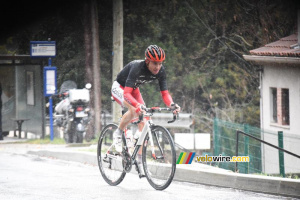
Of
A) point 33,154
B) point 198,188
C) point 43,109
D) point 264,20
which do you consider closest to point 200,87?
point 264,20

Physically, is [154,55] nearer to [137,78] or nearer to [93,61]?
[137,78]

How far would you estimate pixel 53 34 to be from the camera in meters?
30.0

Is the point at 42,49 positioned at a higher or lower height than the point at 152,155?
higher

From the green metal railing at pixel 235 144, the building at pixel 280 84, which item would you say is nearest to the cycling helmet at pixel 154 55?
the green metal railing at pixel 235 144

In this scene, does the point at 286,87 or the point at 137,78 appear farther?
the point at 286,87

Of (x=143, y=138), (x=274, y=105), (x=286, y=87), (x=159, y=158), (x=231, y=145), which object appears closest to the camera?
(x=159, y=158)

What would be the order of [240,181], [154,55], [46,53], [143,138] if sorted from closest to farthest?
[154,55] → [143,138] → [240,181] → [46,53]

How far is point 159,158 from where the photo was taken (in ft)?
26.2

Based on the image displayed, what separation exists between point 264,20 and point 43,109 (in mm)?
16557

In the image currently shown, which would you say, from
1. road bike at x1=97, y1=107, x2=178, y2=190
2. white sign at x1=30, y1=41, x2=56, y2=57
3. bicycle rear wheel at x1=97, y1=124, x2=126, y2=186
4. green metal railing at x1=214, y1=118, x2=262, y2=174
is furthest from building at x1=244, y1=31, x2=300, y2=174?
road bike at x1=97, y1=107, x2=178, y2=190

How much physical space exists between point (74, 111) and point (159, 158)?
988 cm

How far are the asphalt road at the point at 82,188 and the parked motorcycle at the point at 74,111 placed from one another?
6.42 m

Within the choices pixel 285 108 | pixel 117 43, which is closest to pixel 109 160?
pixel 117 43

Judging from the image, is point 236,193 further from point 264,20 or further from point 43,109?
point 264,20
